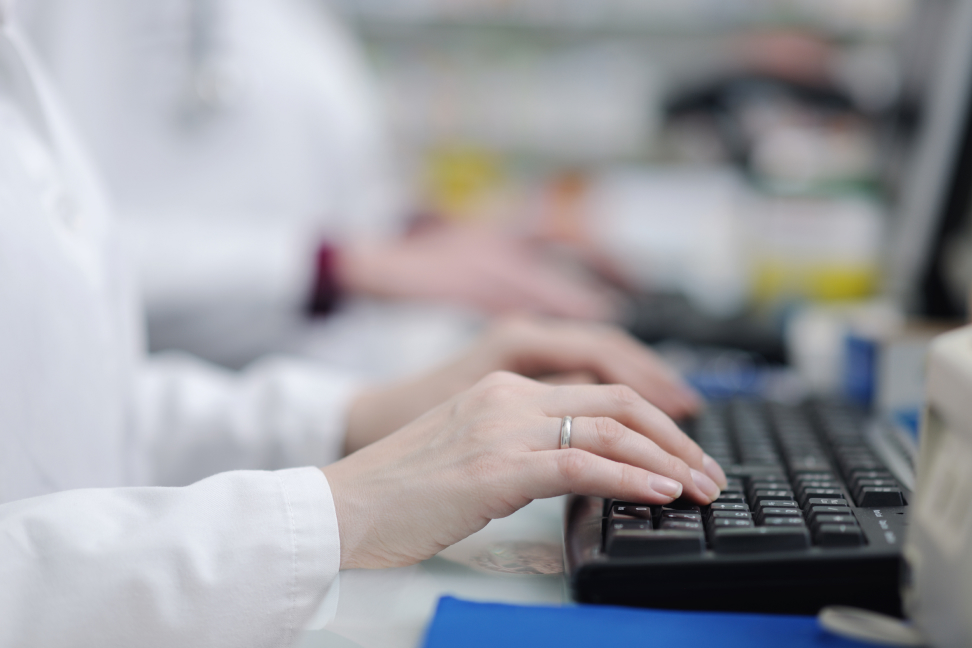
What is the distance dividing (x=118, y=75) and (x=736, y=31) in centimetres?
155

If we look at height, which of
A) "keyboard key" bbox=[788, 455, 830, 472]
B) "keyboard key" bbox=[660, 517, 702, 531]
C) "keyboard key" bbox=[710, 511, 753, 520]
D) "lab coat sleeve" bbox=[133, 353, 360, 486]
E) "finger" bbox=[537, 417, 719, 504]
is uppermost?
"finger" bbox=[537, 417, 719, 504]

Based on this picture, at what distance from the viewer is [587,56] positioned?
211cm

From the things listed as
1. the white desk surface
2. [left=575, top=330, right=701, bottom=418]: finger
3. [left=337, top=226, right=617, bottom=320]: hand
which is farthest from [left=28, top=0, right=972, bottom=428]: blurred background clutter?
the white desk surface

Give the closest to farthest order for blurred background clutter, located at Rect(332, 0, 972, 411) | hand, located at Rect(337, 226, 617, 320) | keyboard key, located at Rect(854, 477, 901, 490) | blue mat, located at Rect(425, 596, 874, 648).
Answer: blue mat, located at Rect(425, 596, 874, 648)
keyboard key, located at Rect(854, 477, 901, 490)
hand, located at Rect(337, 226, 617, 320)
blurred background clutter, located at Rect(332, 0, 972, 411)

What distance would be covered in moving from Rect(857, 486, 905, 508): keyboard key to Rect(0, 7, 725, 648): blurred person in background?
0.07m

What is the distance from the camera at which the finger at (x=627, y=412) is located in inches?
16.5

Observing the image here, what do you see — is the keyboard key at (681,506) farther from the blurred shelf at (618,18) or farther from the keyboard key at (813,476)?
the blurred shelf at (618,18)

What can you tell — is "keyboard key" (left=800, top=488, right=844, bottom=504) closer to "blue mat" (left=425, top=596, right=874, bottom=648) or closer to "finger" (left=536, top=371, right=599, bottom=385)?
"blue mat" (left=425, top=596, right=874, bottom=648)

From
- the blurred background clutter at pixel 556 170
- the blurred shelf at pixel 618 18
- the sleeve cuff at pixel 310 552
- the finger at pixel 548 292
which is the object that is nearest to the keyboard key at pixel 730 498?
the sleeve cuff at pixel 310 552

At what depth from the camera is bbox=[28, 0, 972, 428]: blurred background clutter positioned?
97cm

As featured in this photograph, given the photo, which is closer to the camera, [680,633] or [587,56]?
[680,633]

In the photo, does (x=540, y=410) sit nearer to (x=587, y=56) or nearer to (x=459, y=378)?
(x=459, y=378)

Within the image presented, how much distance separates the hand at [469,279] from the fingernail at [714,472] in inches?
23.9

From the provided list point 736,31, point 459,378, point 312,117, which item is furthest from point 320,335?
point 736,31
